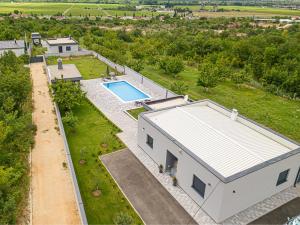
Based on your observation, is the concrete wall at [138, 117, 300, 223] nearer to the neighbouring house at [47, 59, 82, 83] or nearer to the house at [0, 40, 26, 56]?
the neighbouring house at [47, 59, 82, 83]

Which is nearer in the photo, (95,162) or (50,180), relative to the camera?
(50,180)

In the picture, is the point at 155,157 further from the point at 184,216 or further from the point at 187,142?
the point at 184,216

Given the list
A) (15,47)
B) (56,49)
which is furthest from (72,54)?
(15,47)

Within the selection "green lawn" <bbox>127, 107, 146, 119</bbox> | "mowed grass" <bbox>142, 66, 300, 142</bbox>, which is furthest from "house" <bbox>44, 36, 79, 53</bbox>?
"green lawn" <bbox>127, 107, 146, 119</bbox>

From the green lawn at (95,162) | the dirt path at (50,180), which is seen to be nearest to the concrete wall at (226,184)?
the green lawn at (95,162)

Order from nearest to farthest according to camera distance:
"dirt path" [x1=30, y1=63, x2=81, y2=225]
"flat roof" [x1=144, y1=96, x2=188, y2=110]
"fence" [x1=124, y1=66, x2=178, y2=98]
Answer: "dirt path" [x1=30, y1=63, x2=81, y2=225] < "flat roof" [x1=144, y1=96, x2=188, y2=110] < "fence" [x1=124, y1=66, x2=178, y2=98]

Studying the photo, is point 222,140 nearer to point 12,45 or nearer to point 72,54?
point 72,54

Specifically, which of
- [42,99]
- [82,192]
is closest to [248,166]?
[82,192]
